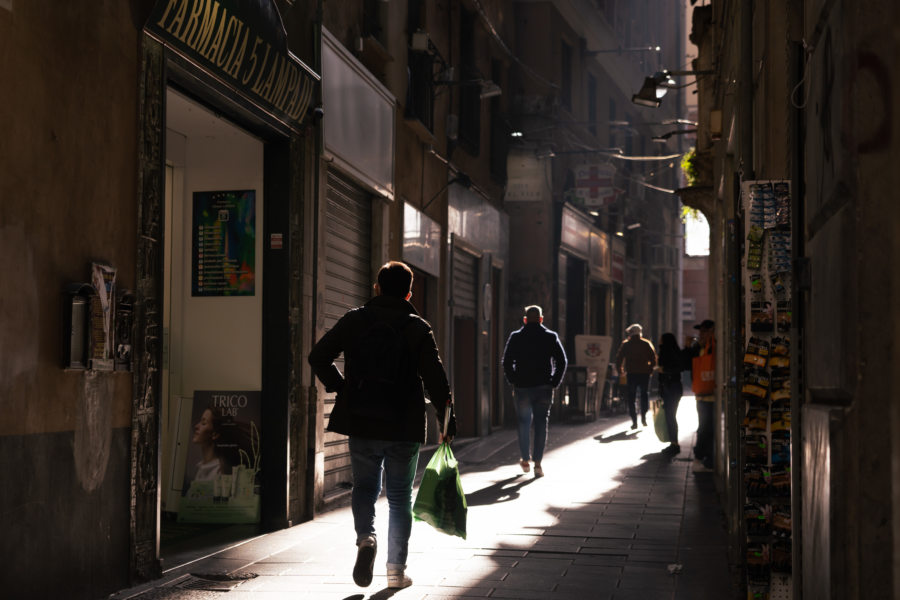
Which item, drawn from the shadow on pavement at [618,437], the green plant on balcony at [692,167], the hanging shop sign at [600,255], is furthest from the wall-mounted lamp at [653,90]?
the hanging shop sign at [600,255]

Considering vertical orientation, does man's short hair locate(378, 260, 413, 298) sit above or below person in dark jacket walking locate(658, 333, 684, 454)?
above

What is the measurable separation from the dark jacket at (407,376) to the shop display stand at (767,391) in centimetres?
187

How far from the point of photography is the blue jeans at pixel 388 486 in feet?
22.1

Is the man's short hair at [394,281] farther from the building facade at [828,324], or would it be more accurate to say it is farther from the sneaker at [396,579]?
the building facade at [828,324]

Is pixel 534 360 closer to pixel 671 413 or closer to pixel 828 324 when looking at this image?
pixel 671 413

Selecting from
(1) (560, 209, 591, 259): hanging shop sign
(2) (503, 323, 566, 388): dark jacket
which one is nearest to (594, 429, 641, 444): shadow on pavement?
(2) (503, 323, 566, 388): dark jacket

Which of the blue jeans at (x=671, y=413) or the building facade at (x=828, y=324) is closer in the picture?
the building facade at (x=828, y=324)

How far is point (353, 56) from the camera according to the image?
1171cm

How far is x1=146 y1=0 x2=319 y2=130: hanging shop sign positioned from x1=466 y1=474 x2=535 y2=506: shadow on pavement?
12.1ft

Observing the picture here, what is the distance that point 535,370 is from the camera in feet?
42.6

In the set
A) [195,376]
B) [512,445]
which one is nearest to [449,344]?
[512,445]

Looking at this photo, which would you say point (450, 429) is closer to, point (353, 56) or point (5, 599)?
point (5, 599)

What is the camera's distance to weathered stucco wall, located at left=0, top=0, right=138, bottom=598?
18.1ft

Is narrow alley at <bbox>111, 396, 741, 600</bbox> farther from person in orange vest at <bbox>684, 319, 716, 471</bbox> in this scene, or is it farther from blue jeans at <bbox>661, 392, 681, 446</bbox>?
blue jeans at <bbox>661, 392, 681, 446</bbox>
